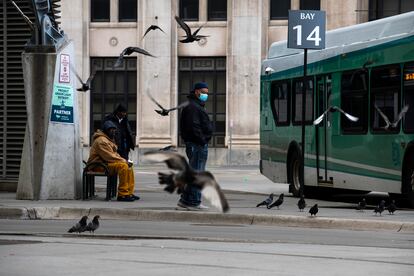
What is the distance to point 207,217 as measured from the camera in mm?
19000

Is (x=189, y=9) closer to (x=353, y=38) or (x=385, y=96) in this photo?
(x=353, y=38)

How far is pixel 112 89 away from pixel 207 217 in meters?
41.6

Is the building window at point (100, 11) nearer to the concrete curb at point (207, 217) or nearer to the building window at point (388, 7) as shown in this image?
the building window at point (388, 7)

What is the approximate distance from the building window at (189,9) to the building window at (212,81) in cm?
190

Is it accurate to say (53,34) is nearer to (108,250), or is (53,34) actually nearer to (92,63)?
(108,250)

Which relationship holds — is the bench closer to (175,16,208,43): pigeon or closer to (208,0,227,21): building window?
(175,16,208,43): pigeon

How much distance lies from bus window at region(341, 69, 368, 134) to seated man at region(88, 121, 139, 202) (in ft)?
13.5

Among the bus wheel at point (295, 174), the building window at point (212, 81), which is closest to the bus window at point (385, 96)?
the bus wheel at point (295, 174)

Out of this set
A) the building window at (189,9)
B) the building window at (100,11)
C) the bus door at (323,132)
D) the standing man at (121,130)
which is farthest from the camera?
the building window at (100,11)

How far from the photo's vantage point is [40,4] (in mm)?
21766

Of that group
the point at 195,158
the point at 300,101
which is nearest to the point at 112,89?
the point at 300,101

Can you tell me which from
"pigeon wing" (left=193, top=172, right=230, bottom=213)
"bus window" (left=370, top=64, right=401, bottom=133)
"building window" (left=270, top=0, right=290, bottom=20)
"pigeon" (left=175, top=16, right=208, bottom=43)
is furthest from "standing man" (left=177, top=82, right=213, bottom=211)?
"building window" (left=270, top=0, right=290, bottom=20)

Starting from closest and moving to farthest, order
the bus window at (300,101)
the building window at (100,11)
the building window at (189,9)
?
the bus window at (300,101)
the building window at (189,9)
the building window at (100,11)

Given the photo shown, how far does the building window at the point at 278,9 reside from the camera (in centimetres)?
5881
